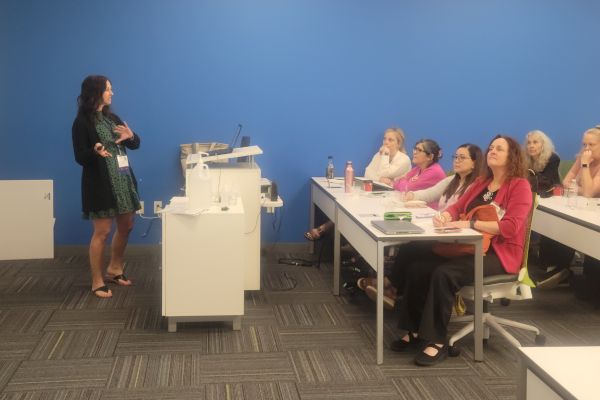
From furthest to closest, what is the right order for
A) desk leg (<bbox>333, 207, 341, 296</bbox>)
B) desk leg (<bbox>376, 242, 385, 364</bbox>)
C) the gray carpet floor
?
desk leg (<bbox>333, 207, 341, 296</bbox>) → desk leg (<bbox>376, 242, 385, 364</bbox>) → the gray carpet floor

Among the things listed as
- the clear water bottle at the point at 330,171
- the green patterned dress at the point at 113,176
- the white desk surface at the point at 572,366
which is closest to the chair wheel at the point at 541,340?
the white desk surface at the point at 572,366

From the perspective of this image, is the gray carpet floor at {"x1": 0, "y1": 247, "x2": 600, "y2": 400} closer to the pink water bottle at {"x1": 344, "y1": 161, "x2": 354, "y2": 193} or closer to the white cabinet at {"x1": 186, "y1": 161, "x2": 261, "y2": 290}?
the white cabinet at {"x1": 186, "y1": 161, "x2": 261, "y2": 290}

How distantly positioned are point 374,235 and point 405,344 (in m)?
0.66

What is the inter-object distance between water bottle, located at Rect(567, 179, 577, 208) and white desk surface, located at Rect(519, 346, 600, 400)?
8.75 feet

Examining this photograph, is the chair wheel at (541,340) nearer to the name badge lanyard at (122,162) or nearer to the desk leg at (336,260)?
the desk leg at (336,260)

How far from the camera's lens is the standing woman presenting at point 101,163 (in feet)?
13.0

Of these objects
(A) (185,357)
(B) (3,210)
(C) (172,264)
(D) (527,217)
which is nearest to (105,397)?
(A) (185,357)

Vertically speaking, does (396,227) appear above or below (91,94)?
below

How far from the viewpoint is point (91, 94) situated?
3967mm

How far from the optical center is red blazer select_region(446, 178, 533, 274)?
321 centimetres

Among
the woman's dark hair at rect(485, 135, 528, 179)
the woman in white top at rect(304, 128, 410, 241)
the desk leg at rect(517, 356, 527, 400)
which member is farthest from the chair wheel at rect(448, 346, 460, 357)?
the woman in white top at rect(304, 128, 410, 241)

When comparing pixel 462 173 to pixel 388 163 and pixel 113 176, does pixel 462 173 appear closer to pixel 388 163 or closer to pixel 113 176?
pixel 388 163

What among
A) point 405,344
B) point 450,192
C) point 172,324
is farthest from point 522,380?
point 450,192

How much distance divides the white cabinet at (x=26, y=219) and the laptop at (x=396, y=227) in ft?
9.32
